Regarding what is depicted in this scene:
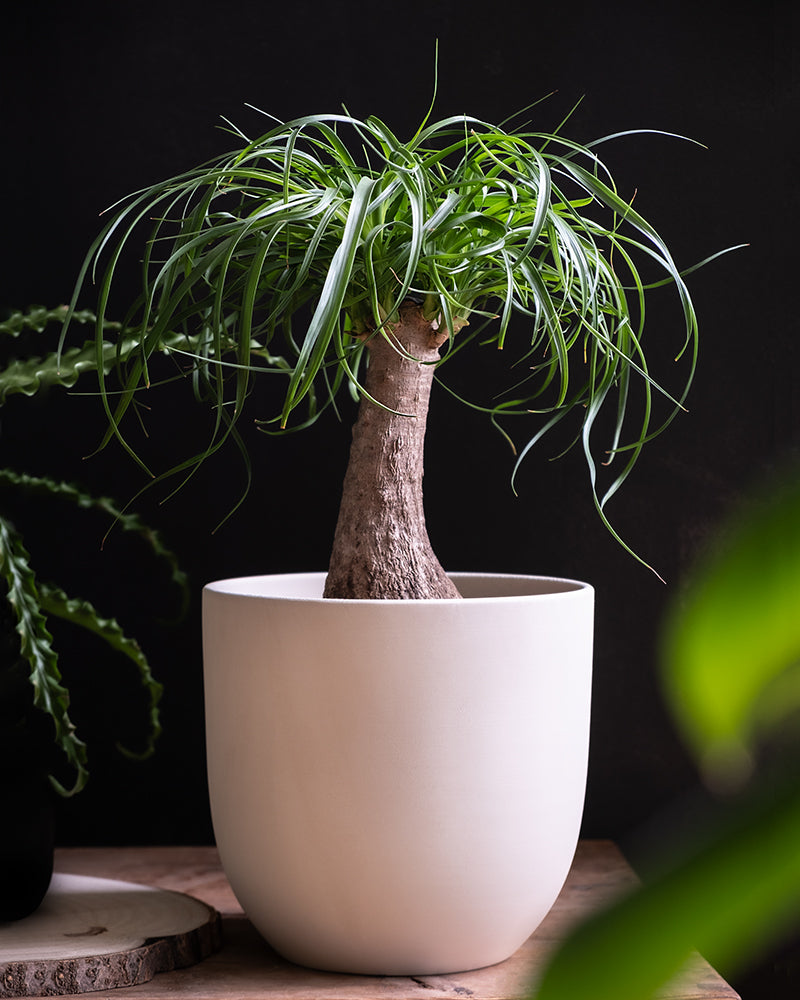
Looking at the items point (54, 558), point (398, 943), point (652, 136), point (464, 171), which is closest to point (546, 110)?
point (652, 136)

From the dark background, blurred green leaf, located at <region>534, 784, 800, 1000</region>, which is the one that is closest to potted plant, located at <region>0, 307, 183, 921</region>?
the dark background

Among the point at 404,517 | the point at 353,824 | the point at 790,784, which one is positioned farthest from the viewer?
the point at 404,517

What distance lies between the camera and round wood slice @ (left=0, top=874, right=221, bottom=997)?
0.88 m

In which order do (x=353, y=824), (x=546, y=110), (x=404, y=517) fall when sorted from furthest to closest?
(x=546, y=110) < (x=404, y=517) < (x=353, y=824)

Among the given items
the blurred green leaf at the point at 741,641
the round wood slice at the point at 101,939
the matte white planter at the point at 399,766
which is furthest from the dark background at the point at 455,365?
the blurred green leaf at the point at 741,641

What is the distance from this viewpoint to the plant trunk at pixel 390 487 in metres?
0.97

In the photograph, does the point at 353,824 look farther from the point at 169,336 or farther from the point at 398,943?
the point at 169,336

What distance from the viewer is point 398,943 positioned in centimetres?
90

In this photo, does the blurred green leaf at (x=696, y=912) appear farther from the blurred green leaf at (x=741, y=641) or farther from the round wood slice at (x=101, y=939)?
the round wood slice at (x=101, y=939)

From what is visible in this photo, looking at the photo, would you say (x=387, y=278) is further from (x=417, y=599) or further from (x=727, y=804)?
(x=727, y=804)

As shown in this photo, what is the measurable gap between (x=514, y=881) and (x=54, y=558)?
72 cm

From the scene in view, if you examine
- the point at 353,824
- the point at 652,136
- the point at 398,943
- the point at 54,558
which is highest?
the point at 652,136

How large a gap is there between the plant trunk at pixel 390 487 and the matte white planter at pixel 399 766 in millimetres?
106

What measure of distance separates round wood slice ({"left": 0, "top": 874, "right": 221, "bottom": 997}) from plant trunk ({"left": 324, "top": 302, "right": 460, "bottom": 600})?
334 mm
